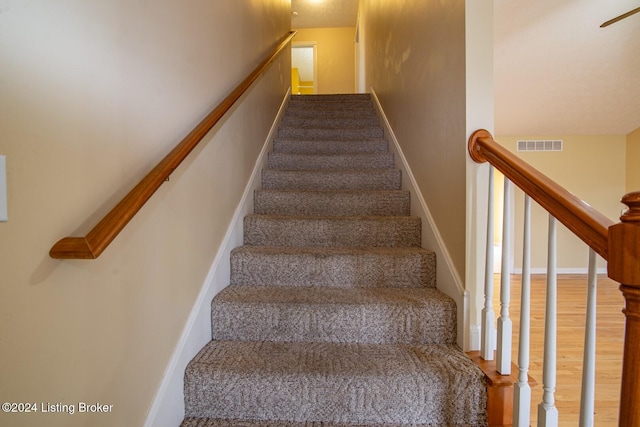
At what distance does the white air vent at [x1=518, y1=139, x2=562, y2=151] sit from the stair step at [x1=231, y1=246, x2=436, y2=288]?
4927 millimetres

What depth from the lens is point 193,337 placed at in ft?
3.95

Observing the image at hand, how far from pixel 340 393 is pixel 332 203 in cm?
118

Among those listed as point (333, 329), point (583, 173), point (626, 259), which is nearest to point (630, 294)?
point (626, 259)

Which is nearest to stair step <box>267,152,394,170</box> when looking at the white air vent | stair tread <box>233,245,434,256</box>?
stair tread <box>233,245,434,256</box>

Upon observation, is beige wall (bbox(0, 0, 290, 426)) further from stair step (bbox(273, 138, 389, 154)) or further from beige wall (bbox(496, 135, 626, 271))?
beige wall (bbox(496, 135, 626, 271))

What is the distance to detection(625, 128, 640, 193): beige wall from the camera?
5.12 m


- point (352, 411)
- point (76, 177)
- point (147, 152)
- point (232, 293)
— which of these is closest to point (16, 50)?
point (76, 177)

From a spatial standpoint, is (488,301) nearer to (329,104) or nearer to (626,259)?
(626,259)

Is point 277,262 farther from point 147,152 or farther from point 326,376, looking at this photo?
point 147,152

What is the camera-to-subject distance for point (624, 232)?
0.61 meters

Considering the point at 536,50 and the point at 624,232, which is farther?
the point at 536,50

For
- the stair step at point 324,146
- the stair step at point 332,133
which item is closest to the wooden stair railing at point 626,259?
the stair step at point 324,146

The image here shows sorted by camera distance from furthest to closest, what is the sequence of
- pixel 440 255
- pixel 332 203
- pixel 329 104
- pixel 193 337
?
1. pixel 329 104
2. pixel 332 203
3. pixel 440 255
4. pixel 193 337

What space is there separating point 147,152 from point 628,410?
128 centimetres
